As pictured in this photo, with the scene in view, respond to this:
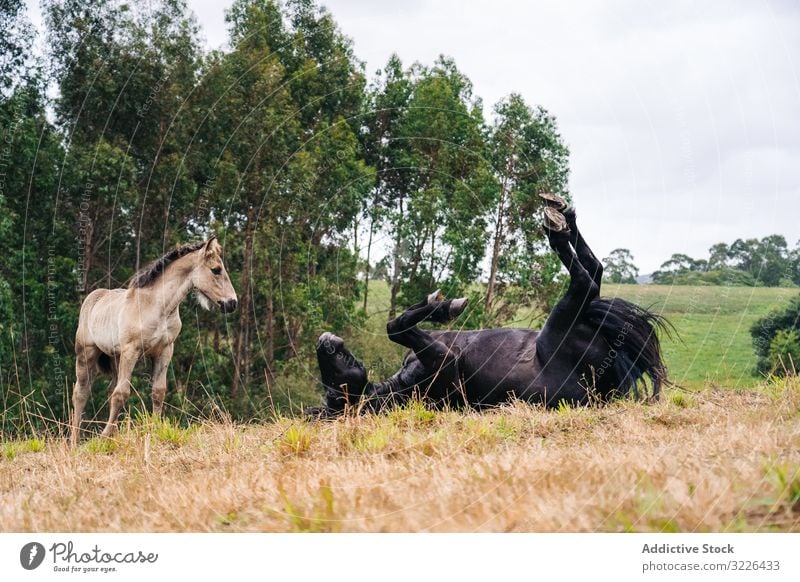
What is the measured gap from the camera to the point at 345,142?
1167 cm

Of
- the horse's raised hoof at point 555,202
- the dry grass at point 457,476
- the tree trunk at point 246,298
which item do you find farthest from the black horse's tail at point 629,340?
the tree trunk at point 246,298

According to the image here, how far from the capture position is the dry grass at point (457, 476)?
2803mm

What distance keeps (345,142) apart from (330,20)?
270 cm

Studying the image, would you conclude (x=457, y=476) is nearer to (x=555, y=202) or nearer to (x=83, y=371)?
(x=555, y=202)

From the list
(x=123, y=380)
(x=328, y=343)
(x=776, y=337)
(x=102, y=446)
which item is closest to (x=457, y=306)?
(x=328, y=343)

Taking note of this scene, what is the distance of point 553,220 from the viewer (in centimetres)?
539

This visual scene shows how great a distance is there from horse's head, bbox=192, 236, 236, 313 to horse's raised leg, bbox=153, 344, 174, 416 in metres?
0.70

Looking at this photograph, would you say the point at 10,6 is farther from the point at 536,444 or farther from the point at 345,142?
the point at 536,444

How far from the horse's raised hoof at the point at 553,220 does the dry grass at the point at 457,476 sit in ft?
4.05

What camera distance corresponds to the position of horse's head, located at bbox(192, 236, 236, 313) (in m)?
7.46

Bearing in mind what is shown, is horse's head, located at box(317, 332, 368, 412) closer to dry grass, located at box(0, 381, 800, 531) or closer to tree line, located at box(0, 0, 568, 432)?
dry grass, located at box(0, 381, 800, 531)

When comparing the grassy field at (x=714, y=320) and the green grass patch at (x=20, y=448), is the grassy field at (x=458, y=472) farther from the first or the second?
the green grass patch at (x=20, y=448)

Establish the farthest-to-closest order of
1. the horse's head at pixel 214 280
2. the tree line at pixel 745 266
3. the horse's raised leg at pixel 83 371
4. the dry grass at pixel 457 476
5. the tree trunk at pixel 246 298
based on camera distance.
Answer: the tree trunk at pixel 246 298
the horse's raised leg at pixel 83 371
the horse's head at pixel 214 280
the tree line at pixel 745 266
the dry grass at pixel 457 476
